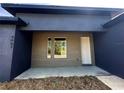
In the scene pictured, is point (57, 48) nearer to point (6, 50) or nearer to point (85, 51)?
point (85, 51)

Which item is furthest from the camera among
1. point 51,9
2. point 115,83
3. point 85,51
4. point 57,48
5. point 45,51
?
point 85,51

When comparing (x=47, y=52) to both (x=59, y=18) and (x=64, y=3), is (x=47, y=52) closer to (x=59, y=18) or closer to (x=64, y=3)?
(x=59, y=18)

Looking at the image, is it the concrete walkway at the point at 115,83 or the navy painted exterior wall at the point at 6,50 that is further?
the navy painted exterior wall at the point at 6,50

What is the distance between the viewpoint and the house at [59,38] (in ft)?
19.7

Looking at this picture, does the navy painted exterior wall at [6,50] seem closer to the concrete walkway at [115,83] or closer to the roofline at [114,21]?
the concrete walkway at [115,83]

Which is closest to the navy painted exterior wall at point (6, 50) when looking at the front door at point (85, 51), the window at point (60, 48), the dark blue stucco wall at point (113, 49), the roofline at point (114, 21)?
the window at point (60, 48)

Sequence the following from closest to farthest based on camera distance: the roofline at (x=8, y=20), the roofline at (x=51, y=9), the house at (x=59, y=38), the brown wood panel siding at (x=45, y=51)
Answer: the roofline at (x=8, y=20)
the house at (x=59, y=38)
the roofline at (x=51, y=9)
the brown wood panel siding at (x=45, y=51)

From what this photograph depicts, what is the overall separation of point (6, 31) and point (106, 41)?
233 inches

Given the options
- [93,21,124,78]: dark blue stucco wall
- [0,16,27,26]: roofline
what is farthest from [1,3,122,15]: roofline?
[0,16,27,26]: roofline

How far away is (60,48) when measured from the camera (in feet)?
34.7

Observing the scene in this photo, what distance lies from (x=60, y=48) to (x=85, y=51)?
220 centimetres

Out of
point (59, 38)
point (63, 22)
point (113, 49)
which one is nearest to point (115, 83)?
point (113, 49)

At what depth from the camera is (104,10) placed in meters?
7.12

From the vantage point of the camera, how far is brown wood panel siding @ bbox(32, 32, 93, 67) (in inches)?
405
